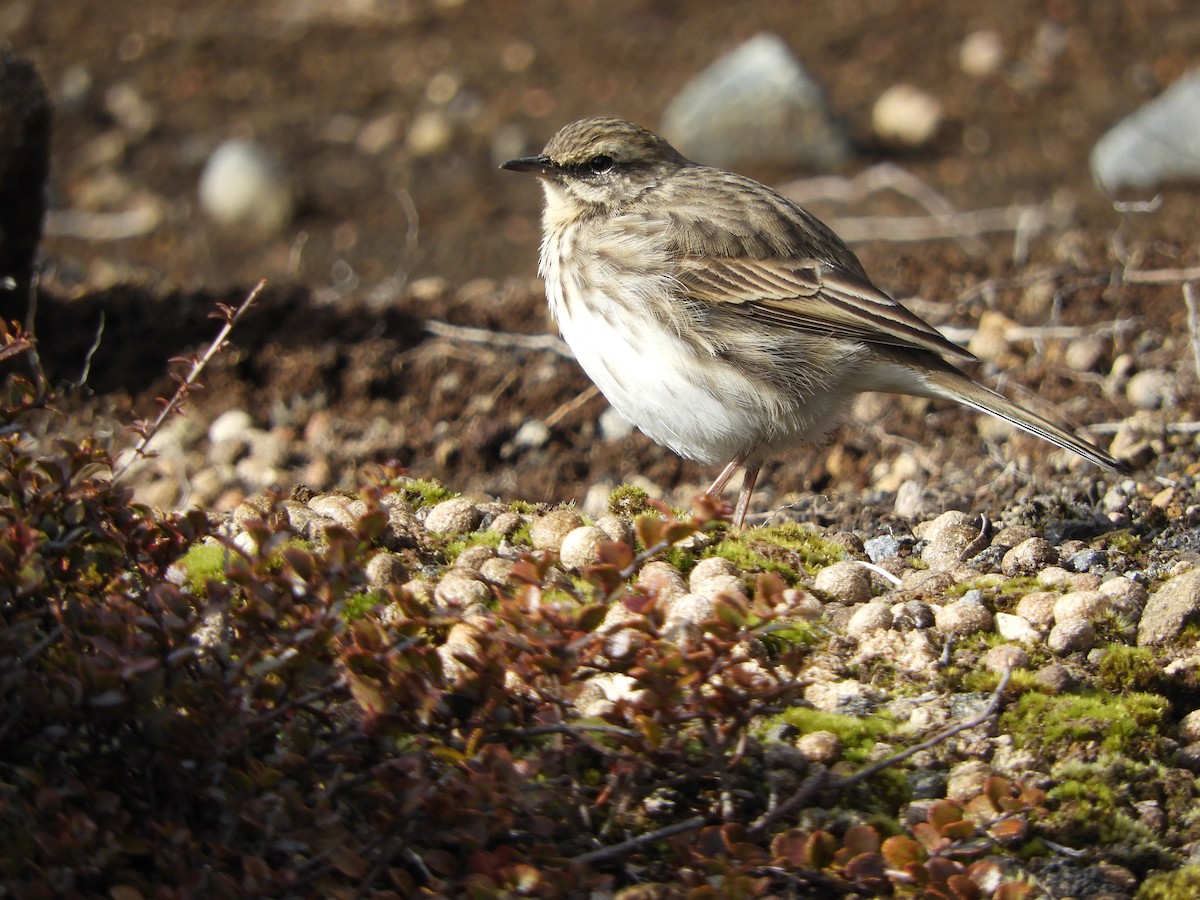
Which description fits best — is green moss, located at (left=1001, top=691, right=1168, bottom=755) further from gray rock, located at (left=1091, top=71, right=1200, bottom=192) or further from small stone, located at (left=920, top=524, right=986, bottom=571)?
gray rock, located at (left=1091, top=71, right=1200, bottom=192)

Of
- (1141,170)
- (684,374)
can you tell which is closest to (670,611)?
(684,374)

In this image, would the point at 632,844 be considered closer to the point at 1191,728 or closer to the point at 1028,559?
the point at 1191,728

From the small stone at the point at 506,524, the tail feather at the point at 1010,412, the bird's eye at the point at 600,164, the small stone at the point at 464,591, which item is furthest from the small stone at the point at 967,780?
the bird's eye at the point at 600,164

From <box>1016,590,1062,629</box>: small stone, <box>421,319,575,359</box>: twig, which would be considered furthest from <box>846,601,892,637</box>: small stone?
<box>421,319,575,359</box>: twig

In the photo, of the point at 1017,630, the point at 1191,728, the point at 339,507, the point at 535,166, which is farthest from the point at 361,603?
the point at 535,166

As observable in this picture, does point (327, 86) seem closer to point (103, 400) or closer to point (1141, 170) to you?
point (103, 400)

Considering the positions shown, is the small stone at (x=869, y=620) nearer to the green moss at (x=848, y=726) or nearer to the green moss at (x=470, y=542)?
the green moss at (x=848, y=726)

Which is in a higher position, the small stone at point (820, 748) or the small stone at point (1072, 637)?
the small stone at point (1072, 637)
